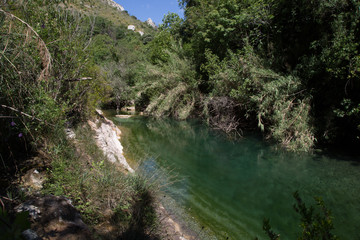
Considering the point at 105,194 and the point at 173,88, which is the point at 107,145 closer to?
the point at 105,194

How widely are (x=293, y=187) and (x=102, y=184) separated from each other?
505cm

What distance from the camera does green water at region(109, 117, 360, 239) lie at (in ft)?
14.9

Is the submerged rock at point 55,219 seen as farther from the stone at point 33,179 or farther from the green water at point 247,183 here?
the green water at point 247,183

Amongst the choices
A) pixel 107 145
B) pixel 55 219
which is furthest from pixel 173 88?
pixel 55 219

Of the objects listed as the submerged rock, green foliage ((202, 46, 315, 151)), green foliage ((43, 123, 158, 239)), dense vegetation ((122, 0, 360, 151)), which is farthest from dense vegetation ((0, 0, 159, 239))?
dense vegetation ((122, 0, 360, 151))

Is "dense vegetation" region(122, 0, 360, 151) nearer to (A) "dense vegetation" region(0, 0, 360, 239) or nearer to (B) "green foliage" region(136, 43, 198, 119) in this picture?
(A) "dense vegetation" region(0, 0, 360, 239)

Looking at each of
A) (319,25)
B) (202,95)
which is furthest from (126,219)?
(202,95)

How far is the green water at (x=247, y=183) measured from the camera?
4543 mm

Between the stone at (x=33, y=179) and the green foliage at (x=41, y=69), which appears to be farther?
the stone at (x=33, y=179)

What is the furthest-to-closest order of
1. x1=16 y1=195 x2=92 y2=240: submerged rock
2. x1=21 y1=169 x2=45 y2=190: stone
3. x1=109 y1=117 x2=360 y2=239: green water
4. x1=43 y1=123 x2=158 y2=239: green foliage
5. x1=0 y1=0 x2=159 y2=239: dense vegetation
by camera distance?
x1=109 y1=117 x2=360 y2=239: green water < x1=21 y1=169 x2=45 y2=190: stone < x1=43 y1=123 x2=158 y2=239: green foliage < x1=0 y1=0 x2=159 y2=239: dense vegetation < x1=16 y1=195 x2=92 y2=240: submerged rock

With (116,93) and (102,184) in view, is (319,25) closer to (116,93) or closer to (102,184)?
(102,184)

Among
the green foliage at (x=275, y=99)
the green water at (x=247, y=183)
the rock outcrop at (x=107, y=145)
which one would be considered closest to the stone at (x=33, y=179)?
the green water at (x=247, y=183)

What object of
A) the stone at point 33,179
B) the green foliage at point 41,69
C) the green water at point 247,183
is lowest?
the green water at point 247,183

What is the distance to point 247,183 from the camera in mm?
6234
